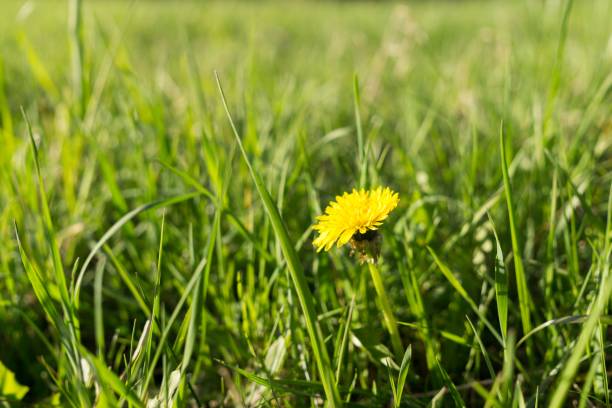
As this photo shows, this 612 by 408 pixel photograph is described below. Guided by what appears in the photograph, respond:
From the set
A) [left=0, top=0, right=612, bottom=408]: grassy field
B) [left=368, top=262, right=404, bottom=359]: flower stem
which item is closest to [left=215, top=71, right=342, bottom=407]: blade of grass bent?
[left=0, top=0, right=612, bottom=408]: grassy field

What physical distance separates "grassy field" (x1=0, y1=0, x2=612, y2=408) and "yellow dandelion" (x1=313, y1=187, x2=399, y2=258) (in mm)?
56

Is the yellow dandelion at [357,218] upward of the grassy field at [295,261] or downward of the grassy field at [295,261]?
A: upward

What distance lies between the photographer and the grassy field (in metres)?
0.63

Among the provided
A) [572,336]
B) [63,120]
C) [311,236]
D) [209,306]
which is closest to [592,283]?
[572,336]

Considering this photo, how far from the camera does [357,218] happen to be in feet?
2.03

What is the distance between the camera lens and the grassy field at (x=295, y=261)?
0.63 metres

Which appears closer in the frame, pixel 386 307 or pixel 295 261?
pixel 295 261

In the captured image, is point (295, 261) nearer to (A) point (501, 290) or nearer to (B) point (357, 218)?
(B) point (357, 218)

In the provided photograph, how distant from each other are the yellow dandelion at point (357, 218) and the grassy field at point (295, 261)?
56 millimetres

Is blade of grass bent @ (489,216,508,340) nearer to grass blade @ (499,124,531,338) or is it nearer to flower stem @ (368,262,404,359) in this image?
grass blade @ (499,124,531,338)

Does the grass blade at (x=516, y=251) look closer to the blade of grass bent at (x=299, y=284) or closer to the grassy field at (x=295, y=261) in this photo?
the grassy field at (x=295, y=261)

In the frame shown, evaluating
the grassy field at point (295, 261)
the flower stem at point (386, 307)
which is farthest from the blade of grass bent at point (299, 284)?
the flower stem at point (386, 307)

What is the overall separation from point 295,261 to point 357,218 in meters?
0.10

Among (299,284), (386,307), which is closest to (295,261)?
(299,284)
